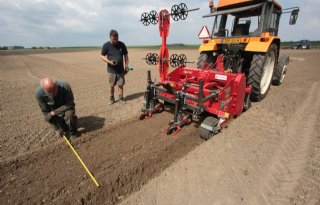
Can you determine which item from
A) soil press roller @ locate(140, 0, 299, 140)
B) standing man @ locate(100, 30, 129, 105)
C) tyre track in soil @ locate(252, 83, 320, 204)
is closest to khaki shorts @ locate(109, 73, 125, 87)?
standing man @ locate(100, 30, 129, 105)

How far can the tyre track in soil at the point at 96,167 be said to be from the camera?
2260 millimetres

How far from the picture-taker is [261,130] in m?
→ 3.41

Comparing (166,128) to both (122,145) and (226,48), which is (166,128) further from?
(226,48)

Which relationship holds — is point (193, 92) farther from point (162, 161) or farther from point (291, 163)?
point (291, 163)

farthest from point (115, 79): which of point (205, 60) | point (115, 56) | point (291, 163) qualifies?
point (291, 163)

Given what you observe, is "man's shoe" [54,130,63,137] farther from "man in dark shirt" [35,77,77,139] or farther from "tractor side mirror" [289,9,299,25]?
"tractor side mirror" [289,9,299,25]

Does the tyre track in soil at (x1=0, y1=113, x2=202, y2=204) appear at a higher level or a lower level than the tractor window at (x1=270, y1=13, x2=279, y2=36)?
lower

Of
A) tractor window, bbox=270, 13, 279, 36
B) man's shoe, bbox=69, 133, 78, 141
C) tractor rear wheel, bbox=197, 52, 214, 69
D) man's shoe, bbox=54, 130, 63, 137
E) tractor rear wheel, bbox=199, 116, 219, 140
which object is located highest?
tractor window, bbox=270, 13, 279, 36

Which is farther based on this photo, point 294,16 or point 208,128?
point 294,16

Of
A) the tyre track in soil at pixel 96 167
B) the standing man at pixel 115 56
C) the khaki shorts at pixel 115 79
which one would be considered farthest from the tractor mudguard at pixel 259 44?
the khaki shorts at pixel 115 79

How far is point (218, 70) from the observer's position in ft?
14.7

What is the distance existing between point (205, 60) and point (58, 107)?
11.7ft

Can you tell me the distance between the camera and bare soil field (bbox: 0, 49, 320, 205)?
7.14ft

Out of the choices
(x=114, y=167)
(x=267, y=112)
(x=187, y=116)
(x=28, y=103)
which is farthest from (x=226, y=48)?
(x=28, y=103)
